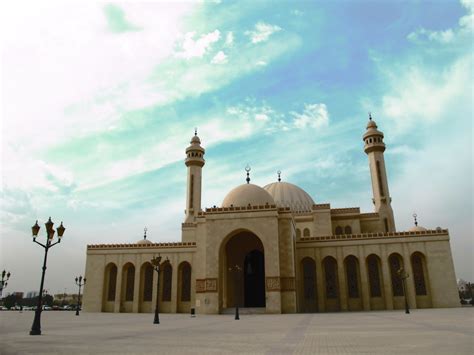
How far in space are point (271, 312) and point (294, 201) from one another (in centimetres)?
1798

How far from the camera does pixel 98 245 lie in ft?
122

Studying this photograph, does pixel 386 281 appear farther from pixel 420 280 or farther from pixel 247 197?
pixel 247 197

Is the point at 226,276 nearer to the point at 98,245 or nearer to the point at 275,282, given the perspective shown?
the point at 275,282

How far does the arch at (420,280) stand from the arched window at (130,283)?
25.2 metres

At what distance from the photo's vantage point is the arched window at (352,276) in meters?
32.6

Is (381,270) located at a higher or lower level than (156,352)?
higher

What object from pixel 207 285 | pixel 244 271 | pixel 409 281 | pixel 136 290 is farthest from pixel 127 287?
pixel 409 281

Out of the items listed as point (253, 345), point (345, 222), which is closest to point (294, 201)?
point (345, 222)

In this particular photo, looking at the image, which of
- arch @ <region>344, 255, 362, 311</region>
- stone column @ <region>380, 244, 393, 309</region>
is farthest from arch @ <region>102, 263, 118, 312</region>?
stone column @ <region>380, 244, 393, 309</region>

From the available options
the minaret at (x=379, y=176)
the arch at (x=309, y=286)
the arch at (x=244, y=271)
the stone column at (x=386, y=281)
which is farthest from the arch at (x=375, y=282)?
the arch at (x=244, y=271)

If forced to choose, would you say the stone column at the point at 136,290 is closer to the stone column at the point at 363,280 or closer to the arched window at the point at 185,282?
the arched window at the point at 185,282

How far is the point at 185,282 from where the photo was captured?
35062mm

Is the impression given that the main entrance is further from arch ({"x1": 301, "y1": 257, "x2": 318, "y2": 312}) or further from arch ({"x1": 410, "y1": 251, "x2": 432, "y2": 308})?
arch ({"x1": 410, "y1": 251, "x2": 432, "y2": 308})

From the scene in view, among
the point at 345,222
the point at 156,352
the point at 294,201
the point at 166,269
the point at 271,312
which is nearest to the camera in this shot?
the point at 156,352
